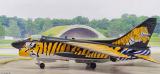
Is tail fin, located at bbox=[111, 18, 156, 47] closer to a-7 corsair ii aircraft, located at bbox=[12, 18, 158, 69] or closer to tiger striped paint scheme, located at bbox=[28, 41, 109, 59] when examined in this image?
a-7 corsair ii aircraft, located at bbox=[12, 18, 158, 69]

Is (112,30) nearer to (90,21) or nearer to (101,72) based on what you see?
(90,21)

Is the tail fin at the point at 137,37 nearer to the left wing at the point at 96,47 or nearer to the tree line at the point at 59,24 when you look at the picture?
the left wing at the point at 96,47

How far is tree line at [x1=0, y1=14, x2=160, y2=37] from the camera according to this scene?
3838 cm

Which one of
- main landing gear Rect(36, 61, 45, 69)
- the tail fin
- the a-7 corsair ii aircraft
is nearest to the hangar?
the a-7 corsair ii aircraft

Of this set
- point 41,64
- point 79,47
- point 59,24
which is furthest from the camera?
point 59,24

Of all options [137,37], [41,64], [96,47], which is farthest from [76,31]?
[96,47]

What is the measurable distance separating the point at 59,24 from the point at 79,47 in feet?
61.7

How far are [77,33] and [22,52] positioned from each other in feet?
47.5

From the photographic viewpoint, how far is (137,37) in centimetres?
2277

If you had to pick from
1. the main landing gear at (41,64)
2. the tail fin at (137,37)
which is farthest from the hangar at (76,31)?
the main landing gear at (41,64)

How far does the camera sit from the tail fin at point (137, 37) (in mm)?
22594

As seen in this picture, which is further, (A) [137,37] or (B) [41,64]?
(A) [137,37]

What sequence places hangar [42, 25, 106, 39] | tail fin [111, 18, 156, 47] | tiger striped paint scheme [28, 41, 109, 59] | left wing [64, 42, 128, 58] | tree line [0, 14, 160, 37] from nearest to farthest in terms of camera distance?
1. left wing [64, 42, 128, 58]
2. tiger striped paint scheme [28, 41, 109, 59]
3. tail fin [111, 18, 156, 47]
4. hangar [42, 25, 106, 39]
5. tree line [0, 14, 160, 37]

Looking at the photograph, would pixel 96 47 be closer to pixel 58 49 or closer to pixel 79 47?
pixel 79 47
